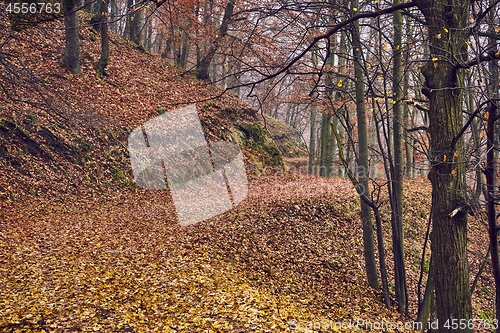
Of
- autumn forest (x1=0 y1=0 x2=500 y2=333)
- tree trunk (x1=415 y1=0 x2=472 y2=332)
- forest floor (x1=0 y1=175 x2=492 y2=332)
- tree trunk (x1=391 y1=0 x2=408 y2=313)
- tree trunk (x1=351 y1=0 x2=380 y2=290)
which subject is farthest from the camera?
tree trunk (x1=391 y1=0 x2=408 y2=313)

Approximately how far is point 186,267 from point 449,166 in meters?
4.67

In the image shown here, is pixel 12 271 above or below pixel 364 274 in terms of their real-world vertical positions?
above

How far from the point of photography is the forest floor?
523 centimetres

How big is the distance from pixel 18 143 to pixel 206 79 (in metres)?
9.92

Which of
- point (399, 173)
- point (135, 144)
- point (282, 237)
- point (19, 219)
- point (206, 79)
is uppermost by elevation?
point (206, 79)

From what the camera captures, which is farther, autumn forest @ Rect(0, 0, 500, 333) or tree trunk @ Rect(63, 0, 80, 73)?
tree trunk @ Rect(63, 0, 80, 73)

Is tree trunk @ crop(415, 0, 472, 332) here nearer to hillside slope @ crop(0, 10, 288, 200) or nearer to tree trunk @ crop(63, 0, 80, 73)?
hillside slope @ crop(0, 10, 288, 200)

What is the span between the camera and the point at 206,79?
725 inches

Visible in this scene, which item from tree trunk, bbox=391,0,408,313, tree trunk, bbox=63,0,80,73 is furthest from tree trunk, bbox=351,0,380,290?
tree trunk, bbox=63,0,80,73

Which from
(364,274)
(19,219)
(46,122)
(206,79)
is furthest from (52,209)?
(206,79)

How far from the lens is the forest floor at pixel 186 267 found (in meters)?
5.23

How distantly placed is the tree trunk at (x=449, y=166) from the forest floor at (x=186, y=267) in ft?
6.72

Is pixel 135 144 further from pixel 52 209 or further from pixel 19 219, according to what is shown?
pixel 19 219

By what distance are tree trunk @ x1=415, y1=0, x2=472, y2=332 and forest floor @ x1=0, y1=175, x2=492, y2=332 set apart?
2.05m
